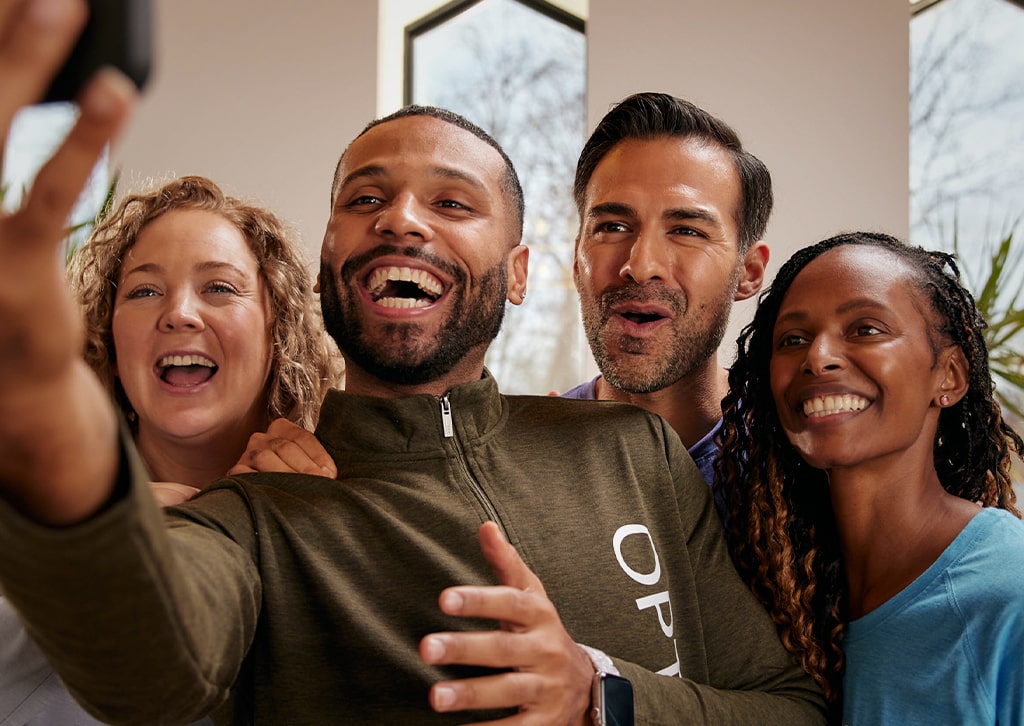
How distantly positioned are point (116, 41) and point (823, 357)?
1190 mm

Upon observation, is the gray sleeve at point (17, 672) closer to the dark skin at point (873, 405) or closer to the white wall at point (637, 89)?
the dark skin at point (873, 405)

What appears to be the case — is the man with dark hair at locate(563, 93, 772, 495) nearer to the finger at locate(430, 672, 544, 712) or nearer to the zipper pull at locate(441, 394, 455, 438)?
the zipper pull at locate(441, 394, 455, 438)

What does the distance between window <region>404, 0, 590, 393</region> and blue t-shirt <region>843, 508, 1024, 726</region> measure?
10.4 feet

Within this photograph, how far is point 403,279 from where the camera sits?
145 cm

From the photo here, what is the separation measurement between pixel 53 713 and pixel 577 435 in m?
0.84

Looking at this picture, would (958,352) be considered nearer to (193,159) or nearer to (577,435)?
(577,435)

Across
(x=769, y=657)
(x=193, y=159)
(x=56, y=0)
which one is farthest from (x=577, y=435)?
(x=193, y=159)

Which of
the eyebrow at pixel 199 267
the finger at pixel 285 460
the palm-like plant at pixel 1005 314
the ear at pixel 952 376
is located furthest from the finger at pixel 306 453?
the palm-like plant at pixel 1005 314

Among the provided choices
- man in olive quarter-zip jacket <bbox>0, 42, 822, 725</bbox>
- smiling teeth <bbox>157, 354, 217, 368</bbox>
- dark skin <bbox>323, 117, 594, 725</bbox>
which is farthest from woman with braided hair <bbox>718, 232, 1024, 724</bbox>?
smiling teeth <bbox>157, 354, 217, 368</bbox>

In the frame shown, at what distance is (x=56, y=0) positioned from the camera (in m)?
0.56

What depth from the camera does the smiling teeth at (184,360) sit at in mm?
1840

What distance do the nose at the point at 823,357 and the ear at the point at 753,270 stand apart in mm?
581

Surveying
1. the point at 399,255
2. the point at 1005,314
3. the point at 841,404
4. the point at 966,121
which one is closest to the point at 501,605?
the point at 399,255

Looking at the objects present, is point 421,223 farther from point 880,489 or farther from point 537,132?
point 537,132
